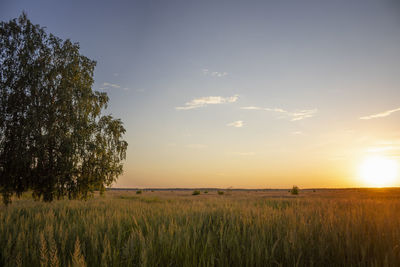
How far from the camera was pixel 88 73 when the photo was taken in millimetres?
15078

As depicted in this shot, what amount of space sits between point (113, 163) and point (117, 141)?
1465mm

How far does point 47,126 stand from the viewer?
12125 millimetres

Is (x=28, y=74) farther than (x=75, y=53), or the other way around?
(x=75, y=53)

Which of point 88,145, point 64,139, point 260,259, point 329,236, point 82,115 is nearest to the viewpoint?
point 260,259

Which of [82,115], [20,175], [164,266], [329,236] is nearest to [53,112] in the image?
[82,115]

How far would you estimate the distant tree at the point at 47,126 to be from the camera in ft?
38.5

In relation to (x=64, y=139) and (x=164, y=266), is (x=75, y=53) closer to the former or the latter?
(x=64, y=139)

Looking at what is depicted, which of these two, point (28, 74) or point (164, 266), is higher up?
point (28, 74)

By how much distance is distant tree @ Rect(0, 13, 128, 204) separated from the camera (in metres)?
11.7

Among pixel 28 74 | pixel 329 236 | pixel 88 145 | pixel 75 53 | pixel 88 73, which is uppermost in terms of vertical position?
pixel 75 53

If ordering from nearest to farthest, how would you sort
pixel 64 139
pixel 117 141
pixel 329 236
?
pixel 329 236 → pixel 64 139 → pixel 117 141

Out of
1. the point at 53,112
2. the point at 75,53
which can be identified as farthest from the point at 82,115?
the point at 75,53

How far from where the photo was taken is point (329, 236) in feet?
10.1

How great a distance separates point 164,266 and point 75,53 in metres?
15.3
